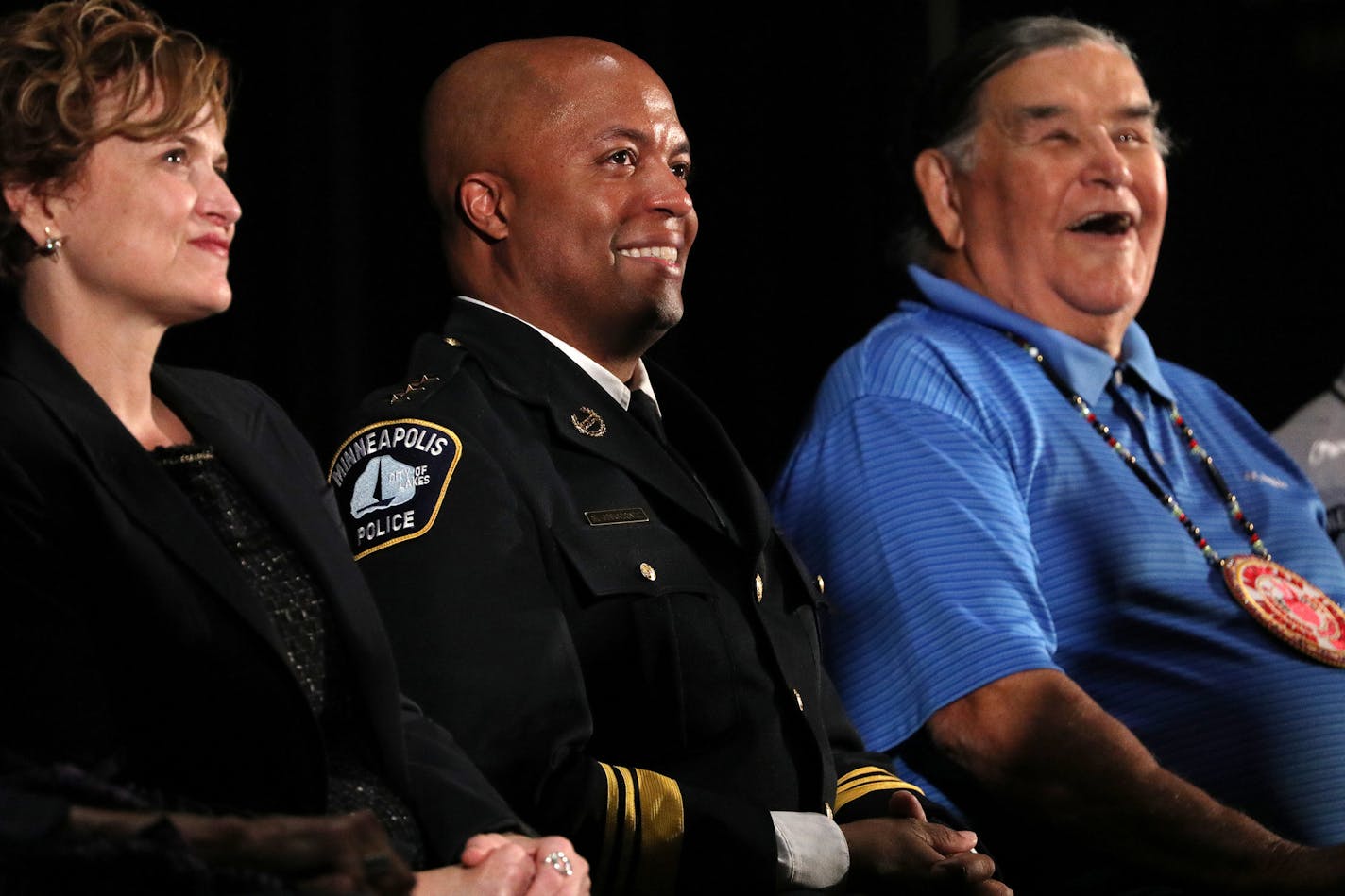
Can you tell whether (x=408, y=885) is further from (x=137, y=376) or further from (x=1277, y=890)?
(x=1277, y=890)

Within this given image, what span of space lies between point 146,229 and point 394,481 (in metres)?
0.40

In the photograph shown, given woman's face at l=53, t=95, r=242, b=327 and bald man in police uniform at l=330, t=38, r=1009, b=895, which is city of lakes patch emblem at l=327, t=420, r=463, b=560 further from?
woman's face at l=53, t=95, r=242, b=327

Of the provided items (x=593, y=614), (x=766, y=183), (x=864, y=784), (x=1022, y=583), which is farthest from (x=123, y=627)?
(x=766, y=183)

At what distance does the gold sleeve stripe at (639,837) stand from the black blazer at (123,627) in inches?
13.6

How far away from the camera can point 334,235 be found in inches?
111

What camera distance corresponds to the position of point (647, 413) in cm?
240

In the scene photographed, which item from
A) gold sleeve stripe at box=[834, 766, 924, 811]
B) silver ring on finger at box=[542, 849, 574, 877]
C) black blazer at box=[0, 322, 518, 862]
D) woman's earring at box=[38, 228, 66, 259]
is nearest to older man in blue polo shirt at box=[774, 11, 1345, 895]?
gold sleeve stripe at box=[834, 766, 924, 811]

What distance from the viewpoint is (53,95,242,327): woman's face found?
5.88ft

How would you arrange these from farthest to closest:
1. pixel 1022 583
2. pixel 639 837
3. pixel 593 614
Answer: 1. pixel 1022 583
2. pixel 593 614
3. pixel 639 837

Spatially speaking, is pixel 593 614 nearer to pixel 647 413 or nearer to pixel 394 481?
pixel 394 481

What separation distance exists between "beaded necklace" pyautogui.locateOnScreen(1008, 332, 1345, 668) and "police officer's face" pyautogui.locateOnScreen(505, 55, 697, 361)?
73 centimetres

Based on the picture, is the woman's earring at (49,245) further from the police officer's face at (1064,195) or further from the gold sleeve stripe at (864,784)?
the police officer's face at (1064,195)

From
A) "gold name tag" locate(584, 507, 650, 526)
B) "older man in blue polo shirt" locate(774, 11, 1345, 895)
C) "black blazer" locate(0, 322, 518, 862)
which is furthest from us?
"older man in blue polo shirt" locate(774, 11, 1345, 895)

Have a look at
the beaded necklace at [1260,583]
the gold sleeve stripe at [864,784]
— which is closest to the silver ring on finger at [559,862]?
the gold sleeve stripe at [864,784]
